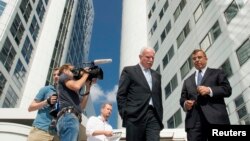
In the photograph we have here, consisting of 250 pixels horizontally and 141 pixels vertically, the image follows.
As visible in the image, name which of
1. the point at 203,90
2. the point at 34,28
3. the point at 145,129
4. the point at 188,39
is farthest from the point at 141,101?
the point at 34,28

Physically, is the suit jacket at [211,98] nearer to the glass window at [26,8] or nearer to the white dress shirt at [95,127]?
the white dress shirt at [95,127]

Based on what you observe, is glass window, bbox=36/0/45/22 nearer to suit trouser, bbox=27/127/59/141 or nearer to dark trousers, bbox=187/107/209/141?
suit trouser, bbox=27/127/59/141

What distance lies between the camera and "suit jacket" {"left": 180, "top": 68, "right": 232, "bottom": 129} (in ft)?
15.2

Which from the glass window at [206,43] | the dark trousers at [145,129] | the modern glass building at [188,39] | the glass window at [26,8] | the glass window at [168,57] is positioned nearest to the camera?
the dark trousers at [145,129]

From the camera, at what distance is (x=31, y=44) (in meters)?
46.5

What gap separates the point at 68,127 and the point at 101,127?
6.12 feet

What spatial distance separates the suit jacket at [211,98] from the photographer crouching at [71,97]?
1625 mm

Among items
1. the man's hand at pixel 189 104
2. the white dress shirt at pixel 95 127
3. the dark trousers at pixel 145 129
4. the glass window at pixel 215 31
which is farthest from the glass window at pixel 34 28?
the dark trousers at pixel 145 129

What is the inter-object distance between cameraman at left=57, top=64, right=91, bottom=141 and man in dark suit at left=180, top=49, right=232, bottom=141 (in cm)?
170

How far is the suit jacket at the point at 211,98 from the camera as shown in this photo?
4645 mm

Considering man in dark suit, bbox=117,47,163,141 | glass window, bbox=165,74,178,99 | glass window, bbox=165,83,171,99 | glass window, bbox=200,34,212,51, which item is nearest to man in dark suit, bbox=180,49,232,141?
man in dark suit, bbox=117,47,163,141

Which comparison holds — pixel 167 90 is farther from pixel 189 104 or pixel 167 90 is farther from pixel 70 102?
pixel 70 102

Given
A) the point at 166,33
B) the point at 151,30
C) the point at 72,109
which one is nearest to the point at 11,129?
the point at 72,109

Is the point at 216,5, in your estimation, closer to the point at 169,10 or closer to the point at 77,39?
the point at 169,10
